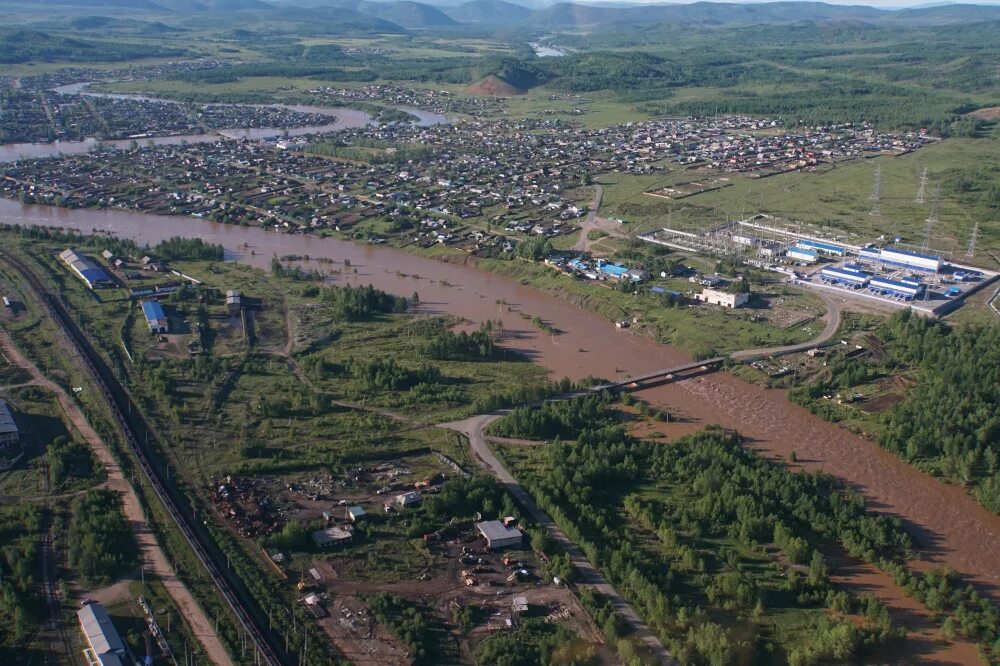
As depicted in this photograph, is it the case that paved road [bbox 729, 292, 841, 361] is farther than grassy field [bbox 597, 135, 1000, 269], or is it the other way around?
grassy field [bbox 597, 135, 1000, 269]

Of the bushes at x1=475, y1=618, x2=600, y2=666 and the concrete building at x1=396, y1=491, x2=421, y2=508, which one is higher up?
the concrete building at x1=396, y1=491, x2=421, y2=508

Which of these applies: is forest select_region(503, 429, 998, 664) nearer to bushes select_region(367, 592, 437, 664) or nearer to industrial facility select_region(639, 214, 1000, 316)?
bushes select_region(367, 592, 437, 664)

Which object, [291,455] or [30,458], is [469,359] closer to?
[291,455]

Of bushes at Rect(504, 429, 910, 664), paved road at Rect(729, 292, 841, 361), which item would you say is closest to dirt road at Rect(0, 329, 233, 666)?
bushes at Rect(504, 429, 910, 664)

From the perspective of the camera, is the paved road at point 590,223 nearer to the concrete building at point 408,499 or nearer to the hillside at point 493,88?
the concrete building at point 408,499

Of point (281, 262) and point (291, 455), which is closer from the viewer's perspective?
point (291, 455)

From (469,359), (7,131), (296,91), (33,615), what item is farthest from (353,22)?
(33,615)

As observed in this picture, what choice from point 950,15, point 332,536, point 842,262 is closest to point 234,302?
point 332,536
